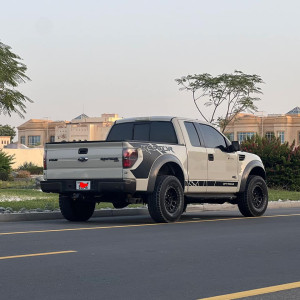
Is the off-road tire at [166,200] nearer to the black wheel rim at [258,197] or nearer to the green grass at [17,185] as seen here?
the black wheel rim at [258,197]

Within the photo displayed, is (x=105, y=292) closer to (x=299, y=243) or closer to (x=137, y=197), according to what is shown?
(x=299, y=243)

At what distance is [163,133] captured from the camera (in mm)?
16047

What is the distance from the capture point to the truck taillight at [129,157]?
14258 millimetres

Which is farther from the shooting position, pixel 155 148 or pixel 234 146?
pixel 234 146

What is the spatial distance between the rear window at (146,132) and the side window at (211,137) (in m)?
0.86

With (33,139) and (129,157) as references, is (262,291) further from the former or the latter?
(33,139)

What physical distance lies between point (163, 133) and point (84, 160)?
82.7 inches

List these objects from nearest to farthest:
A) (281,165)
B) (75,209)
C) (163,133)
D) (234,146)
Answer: (75,209), (163,133), (234,146), (281,165)

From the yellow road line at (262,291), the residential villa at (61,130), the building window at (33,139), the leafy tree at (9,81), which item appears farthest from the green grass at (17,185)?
the building window at (33,139)

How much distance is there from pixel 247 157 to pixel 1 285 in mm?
10987

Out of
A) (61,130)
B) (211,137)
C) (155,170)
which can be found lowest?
(155,170)

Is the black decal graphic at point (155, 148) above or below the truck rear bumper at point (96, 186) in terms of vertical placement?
above

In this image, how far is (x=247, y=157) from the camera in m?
17.6

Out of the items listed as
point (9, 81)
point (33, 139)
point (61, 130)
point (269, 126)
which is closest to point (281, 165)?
point (9, 81)
